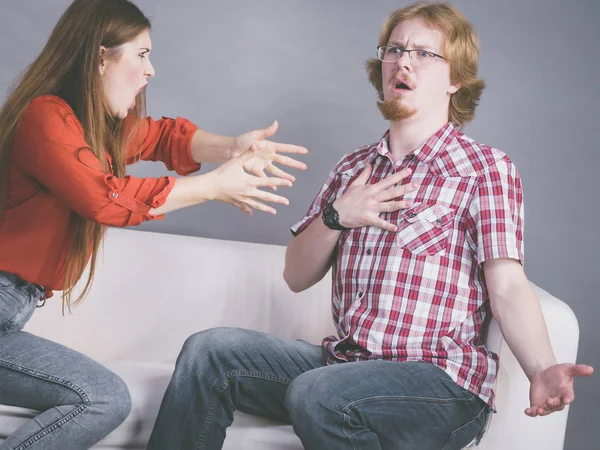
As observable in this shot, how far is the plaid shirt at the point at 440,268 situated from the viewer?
5.90 ft

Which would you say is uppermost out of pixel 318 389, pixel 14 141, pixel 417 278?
pixel 14 141

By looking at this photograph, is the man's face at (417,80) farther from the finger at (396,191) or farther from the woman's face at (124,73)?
the woman's face at (124,73)

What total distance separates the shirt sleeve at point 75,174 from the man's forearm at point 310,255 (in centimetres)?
45

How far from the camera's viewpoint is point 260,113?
2867 mm

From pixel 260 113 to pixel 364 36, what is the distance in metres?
0.49

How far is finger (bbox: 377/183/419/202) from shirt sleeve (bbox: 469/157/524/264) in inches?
6.0

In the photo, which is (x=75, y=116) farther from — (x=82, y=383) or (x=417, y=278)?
(x=417, y=278)

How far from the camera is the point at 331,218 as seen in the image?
6.42 feet

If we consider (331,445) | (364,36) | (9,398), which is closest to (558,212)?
(364,36)

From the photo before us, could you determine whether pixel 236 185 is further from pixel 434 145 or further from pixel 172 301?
pixel 172 301

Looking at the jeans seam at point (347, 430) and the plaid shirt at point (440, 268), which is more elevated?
the plaid shirt at point (440, 268)

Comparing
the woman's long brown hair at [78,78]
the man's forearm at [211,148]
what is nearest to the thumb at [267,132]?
the man's forearm at [211,148]

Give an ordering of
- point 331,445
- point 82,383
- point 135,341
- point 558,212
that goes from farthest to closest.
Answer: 1. point 558,212
2. point 135,341
3. point 82,383
4. point 331,445

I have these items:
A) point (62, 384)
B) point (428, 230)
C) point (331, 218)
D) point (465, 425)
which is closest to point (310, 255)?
point (331, 218)
